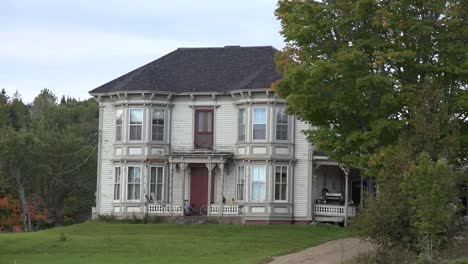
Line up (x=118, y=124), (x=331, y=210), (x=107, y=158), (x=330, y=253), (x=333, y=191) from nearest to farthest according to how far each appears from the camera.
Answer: (x=330, y=253) < (x=331, y=210) < (x=118, y=124) < (x=333, y=191) < (x=107, y=158)

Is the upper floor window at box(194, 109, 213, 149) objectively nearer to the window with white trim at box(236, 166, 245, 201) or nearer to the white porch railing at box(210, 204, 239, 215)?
the window with white trim at box(236, 166, 245, 201)

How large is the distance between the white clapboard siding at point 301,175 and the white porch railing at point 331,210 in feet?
2.17

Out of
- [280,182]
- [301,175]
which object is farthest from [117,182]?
[301,175]

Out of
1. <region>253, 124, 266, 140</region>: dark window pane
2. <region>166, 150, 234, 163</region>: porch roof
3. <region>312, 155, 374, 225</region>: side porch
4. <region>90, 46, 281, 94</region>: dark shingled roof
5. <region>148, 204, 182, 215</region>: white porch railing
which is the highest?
<region>90, 46, 281, 94</region>: dark shingled roof

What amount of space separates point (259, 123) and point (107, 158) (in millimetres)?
9423

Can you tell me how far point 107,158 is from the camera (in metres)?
55.3

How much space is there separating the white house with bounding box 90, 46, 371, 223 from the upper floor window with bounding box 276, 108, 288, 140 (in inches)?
2.1

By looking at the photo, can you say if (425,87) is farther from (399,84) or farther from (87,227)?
(87,227)

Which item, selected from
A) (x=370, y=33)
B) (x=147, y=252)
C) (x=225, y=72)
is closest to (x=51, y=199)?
(x=225, y=72)

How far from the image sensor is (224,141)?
53.4 meters

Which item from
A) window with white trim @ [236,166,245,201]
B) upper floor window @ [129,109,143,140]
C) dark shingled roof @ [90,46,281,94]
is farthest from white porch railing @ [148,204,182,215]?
dark shingled roof @ [90,46,281,94]

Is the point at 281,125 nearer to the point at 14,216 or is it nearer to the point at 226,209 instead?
the point at 226,209

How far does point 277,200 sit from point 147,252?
15469mm

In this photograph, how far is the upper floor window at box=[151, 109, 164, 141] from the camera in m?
53.9
